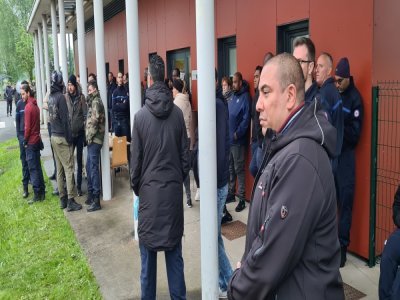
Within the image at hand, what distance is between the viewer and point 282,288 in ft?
5.42

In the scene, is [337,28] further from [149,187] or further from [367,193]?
[149,187]

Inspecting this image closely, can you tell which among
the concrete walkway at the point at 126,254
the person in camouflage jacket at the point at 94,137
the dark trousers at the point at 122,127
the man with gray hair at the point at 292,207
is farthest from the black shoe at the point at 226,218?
the dark trousers at the point at 122,127

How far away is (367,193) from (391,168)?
A: 1.23 ft

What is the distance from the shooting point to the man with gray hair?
1562 millimetres

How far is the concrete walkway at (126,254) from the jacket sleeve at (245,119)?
1159 mm

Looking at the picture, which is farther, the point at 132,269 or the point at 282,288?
the point at 132,269

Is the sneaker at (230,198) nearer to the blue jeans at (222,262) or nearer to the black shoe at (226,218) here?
the black shoe at (226,218)

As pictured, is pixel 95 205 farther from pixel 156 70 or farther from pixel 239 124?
pixel 156 70

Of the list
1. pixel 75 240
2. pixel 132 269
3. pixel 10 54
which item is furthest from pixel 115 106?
pixel 10 54

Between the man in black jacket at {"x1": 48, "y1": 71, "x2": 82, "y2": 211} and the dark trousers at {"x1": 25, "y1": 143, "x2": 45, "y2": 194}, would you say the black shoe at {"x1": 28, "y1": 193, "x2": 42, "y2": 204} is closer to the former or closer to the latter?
the dark trousers at {"x1": 25, "y1": 143, "x2": 45, "y2": 194}

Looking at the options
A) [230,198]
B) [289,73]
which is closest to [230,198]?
[230,198]

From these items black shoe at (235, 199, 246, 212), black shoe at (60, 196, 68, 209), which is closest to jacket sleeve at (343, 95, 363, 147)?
black shoe at (235, 199, 246, 212)

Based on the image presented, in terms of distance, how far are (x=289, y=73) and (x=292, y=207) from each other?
56 centimetres

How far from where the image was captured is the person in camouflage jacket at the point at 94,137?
661 centimetres
